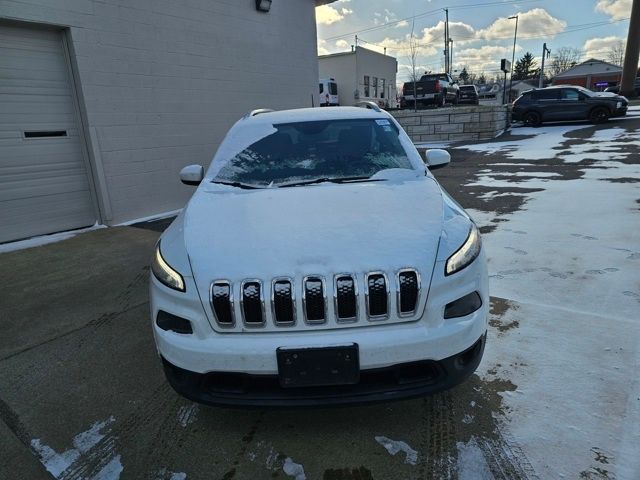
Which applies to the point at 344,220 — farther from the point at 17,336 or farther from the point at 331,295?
the point at 17,336

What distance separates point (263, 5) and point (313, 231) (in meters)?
8.59

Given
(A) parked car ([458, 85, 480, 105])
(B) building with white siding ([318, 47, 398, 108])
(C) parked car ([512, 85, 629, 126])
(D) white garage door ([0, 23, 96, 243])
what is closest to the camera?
(D) white garage door ([0, 23, 96, 243])

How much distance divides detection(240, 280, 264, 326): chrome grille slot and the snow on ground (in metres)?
1.17

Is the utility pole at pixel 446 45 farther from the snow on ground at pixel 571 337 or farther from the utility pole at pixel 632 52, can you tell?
the snow on ground at pixel 571 337

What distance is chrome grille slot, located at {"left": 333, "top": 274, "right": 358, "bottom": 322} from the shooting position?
195cm

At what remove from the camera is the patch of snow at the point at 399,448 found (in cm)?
208

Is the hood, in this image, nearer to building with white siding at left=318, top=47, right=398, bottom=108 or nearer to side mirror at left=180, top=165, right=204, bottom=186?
side mirror at left=180, top=165, right=204, bottom=186

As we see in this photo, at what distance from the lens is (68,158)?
6715mm

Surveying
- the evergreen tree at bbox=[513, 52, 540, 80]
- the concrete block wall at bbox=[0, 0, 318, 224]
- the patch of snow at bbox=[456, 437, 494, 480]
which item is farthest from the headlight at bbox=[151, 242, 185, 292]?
the evergreen tree at bbox=[513, 52, 540, 80]

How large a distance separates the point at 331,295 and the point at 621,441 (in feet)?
5.02

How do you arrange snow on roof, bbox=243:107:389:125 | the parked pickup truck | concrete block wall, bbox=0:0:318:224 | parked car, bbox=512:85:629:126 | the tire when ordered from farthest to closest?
the parked pickup truck
the tire
parked car, bbox=512:85:629:126
concrete block wall, bbox=0:0:318:224
snow on roof, bbox=243:107:389:125

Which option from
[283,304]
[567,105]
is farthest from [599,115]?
[283,304]

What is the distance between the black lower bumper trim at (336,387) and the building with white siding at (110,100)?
5.74 m

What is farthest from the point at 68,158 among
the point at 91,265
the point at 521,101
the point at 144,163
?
the point at 521,101
